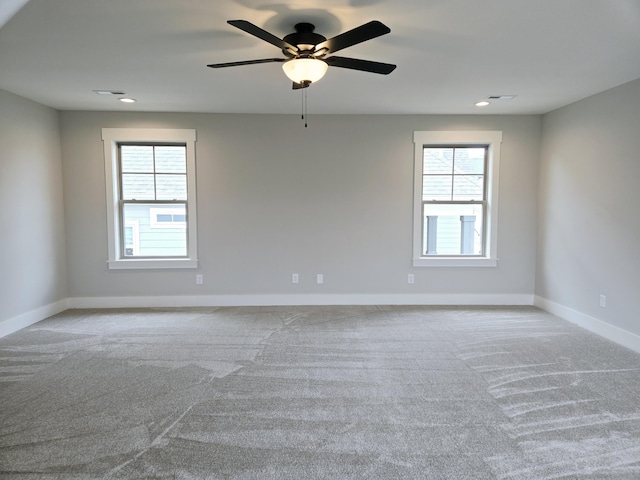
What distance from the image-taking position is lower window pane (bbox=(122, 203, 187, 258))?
188 inches

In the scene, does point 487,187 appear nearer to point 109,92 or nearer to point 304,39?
point 304,39

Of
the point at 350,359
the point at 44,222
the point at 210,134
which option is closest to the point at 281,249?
the point at 210,134

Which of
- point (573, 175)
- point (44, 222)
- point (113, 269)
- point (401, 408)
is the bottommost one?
point (401, 408)

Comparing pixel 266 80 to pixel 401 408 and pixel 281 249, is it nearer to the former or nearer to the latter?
pixel 281 249

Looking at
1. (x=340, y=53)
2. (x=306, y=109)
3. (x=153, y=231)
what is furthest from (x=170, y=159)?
(x=340, y=53)

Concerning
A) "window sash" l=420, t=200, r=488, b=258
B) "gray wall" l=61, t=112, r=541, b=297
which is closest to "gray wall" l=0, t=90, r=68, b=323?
"gray wall" l=61, t=112, r=541, b=297

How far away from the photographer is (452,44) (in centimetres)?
264

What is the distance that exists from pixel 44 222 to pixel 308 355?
3.59 m

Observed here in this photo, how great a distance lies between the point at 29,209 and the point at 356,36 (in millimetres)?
4102

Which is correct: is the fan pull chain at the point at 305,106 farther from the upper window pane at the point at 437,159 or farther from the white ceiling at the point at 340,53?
the upper window pane at the point at 437,159

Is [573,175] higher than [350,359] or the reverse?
higher

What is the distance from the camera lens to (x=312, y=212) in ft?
15.7

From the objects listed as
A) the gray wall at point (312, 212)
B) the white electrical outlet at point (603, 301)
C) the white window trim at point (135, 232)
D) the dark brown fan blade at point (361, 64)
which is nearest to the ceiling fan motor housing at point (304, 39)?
the dark brown fan blade at point (361, 64)

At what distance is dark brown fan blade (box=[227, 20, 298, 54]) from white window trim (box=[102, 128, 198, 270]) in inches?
109
